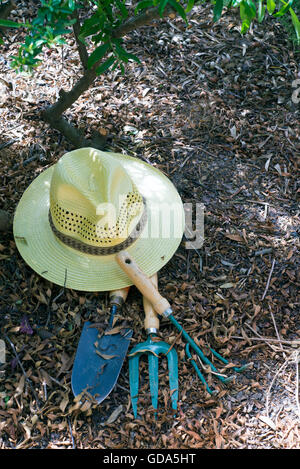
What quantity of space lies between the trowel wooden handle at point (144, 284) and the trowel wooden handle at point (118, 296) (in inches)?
4.4

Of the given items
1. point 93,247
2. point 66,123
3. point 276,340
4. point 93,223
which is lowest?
point 276,340

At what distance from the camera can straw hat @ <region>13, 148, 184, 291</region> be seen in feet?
8.25

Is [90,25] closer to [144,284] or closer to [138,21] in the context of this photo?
[138,21]

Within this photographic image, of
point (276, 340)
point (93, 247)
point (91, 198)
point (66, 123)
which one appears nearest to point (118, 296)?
point (93, 247)

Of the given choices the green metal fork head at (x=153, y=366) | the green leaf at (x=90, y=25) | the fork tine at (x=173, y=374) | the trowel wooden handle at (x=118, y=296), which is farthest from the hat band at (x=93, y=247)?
the green leaf at (x=90, y=25)

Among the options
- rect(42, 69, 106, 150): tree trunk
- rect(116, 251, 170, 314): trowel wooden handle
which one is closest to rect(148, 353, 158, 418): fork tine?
rect(116, 251, 170, 314): trowel wooden handle

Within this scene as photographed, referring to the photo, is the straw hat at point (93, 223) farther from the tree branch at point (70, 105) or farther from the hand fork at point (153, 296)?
the tree branch at point (70, 105)

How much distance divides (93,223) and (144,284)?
40 cm

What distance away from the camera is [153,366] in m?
2.48

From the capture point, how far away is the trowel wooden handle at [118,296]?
2.62m

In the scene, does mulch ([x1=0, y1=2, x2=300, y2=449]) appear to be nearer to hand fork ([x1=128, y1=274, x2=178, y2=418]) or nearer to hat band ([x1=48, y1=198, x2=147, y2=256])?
hand fork ([x1=128, y1=274, x2=178, y2=418])

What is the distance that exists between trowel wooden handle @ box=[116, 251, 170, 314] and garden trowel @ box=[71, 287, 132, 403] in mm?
132

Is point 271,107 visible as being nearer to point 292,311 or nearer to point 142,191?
point 142,191

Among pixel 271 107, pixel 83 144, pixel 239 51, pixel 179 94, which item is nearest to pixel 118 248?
pixel 83 144
